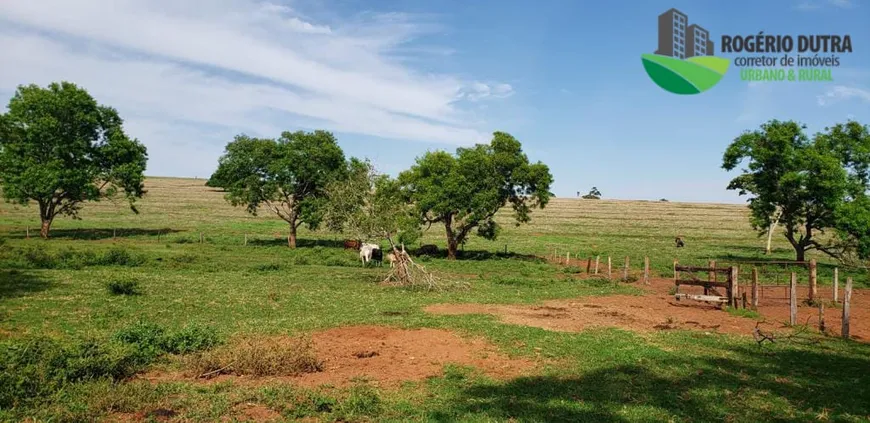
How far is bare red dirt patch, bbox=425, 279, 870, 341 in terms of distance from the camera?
64.3 feet

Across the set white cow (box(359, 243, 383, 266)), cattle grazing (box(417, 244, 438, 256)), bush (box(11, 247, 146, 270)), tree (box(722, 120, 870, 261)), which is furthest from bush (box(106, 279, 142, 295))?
tree (box(722, 120, 870, 261))

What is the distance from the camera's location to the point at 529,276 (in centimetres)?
3597

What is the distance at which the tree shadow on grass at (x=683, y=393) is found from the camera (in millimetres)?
10359

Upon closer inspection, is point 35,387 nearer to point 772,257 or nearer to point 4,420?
point 4,420

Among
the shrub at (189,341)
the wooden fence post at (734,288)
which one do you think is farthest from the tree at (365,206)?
the wooden fence post at (734,288)

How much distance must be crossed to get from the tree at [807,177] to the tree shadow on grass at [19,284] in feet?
166

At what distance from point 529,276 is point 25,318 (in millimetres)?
27158

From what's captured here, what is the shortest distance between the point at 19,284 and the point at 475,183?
3245cm

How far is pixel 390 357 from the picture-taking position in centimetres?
1446

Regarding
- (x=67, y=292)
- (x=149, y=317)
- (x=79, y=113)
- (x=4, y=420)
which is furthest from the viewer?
(x=79, y=113)

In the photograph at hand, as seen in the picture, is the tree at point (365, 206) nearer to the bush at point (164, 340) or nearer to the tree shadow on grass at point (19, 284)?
the tree shadow on grass at point (19, 284)

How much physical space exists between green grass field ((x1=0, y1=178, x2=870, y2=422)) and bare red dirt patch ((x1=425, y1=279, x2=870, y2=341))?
1.20m

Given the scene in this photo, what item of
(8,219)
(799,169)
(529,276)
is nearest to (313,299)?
(529,276)

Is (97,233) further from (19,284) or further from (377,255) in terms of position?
(19,284)
